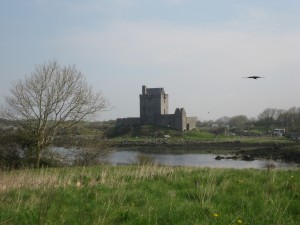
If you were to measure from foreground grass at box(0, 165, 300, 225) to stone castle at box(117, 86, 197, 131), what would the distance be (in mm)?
112302

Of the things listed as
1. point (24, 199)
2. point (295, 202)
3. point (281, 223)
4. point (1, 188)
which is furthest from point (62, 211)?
point (295, 202)

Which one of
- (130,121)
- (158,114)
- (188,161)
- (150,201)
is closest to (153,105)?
(158,114)

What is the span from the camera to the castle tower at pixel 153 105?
418 feet

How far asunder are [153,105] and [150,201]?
11946cm

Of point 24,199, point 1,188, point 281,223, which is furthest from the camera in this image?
point 1,188

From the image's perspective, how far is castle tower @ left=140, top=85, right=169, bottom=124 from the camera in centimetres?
12738

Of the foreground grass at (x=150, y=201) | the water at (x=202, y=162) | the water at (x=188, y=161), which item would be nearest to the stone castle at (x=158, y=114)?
the water at (x=188, y=161)

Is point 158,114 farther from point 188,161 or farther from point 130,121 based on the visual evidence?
Answer: point 188,161

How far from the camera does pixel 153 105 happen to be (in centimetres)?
12825

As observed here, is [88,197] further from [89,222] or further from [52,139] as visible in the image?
[52,139]

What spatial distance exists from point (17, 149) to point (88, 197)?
21831 mm

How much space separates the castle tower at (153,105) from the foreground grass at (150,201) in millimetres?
115125

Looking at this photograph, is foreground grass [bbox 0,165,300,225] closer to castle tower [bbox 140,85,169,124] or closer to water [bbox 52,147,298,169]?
water [bbox 52,147,298,169]

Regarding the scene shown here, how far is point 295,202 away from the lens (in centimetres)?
855
